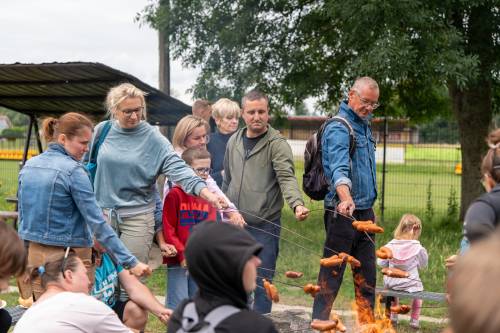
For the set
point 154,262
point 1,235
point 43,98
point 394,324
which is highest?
point 43,98

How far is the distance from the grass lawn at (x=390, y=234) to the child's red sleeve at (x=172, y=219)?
0.84 metres

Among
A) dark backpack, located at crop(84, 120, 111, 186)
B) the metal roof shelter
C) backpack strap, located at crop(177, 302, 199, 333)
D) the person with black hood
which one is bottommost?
backpack strap, located at crop(177, 302, 199, 333)

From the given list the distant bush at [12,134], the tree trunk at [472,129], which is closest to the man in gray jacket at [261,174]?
the tree trunk at [472,129]

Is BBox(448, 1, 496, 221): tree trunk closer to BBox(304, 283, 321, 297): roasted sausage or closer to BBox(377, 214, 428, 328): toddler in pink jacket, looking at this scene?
BBox(377, 214, 428, 328): toddler in pink jacket

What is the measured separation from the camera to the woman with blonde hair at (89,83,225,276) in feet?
17.8

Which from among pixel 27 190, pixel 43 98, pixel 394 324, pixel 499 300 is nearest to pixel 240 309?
pixel 499 300

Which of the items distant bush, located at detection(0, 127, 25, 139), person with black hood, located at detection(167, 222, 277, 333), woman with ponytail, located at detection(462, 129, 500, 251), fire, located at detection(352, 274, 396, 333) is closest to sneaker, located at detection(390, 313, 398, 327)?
fire, located at detection(352, 274, 396, 333)

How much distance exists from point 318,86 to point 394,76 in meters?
2.77

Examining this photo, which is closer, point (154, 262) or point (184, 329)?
point (184, 329)

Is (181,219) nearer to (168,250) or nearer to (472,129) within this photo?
(168,250)

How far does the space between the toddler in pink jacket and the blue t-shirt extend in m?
2.65

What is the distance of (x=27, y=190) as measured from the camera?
483cm

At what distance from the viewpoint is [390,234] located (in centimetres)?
1249

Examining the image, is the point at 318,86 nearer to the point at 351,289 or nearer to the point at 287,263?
the point at 287,263
